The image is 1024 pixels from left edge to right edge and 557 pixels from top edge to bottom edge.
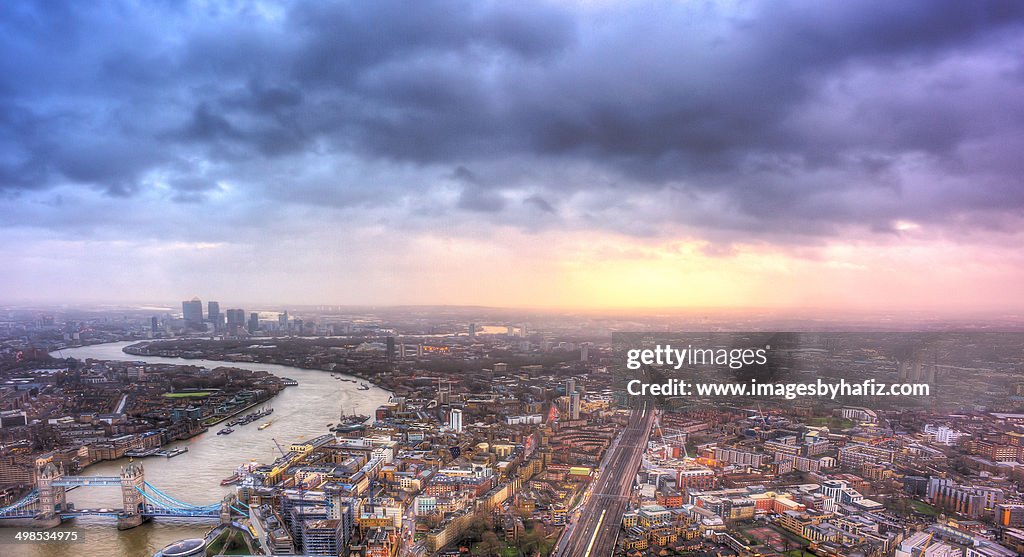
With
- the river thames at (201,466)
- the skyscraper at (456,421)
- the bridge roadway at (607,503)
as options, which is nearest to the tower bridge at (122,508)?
the river thames at (201,466)

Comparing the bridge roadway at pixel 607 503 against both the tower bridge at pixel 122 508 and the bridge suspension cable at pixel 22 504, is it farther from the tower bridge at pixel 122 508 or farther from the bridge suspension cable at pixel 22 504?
the bridge suspension cable at pixel 22 504

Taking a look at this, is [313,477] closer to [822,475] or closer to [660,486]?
[660,486]

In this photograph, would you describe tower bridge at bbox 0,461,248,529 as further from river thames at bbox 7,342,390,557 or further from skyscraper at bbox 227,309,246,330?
skyscraper at bbox 227,309,246,330

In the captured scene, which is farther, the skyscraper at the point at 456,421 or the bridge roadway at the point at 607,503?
the skyscraper at the point at 456,421

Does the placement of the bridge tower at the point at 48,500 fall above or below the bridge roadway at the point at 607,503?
above

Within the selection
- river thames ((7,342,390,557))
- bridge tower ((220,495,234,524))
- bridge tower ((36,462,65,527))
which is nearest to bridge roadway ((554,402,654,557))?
bridge tower ((220,495,234,524))

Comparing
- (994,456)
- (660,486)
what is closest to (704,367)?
(660,486)

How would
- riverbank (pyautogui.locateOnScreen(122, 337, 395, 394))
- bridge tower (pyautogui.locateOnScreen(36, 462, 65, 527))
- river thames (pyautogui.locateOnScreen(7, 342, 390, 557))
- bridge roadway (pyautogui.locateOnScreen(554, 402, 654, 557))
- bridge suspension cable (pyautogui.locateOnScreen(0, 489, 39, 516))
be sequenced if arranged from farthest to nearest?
1. riverbank (pyautogui.locateOnScreen(122, 337, 395, 394))
2. bridge suspension cable (pyautogui.locateOnScreen(0, 489, 39, 516))
3. bridge tower (pyautogui.locateOnScreen(36, 462, 65, 527))
4. river thames (pyautogui.locateOnScreen(7, 342, 390, 557))
5. bridge roadway (pyautogui.locateOnScreen(554, 402, 654, 557))
